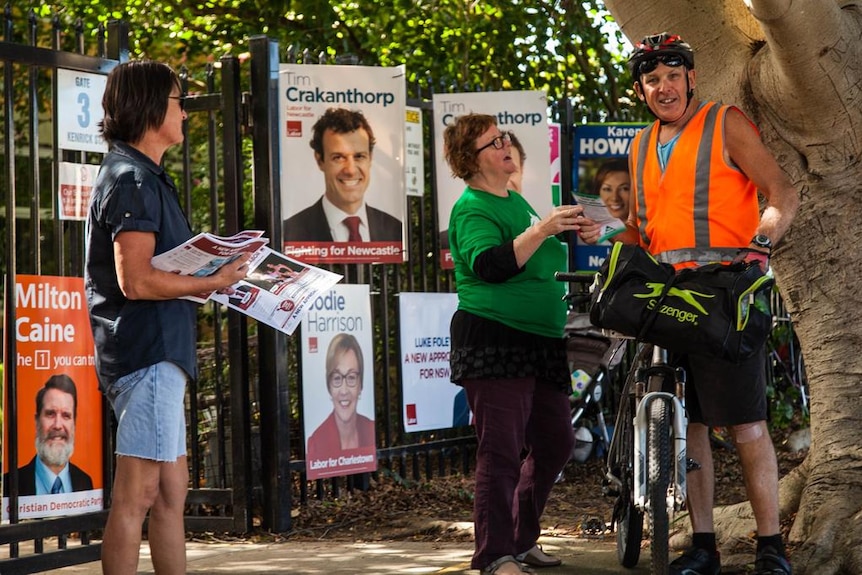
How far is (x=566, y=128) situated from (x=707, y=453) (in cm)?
496

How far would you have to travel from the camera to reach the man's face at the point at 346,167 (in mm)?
7137

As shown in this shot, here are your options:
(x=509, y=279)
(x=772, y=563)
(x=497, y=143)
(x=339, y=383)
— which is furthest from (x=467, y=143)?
(x=339, y=383)

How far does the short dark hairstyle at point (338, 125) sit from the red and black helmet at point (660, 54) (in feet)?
8.77

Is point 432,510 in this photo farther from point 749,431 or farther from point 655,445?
point 655,445

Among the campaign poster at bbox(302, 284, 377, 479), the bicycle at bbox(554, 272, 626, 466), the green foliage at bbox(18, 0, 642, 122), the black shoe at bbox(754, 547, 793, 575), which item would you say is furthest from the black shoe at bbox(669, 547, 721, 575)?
the green foliage at bbox(18, 0, 642, 122)

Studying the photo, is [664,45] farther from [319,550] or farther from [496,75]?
[496,75]

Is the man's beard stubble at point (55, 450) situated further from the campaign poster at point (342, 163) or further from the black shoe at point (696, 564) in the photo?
the black shoe at point (696, 564)

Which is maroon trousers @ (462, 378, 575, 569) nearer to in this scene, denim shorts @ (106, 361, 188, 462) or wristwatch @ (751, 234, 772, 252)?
wristwatch @ (751, 234, 772, 252)

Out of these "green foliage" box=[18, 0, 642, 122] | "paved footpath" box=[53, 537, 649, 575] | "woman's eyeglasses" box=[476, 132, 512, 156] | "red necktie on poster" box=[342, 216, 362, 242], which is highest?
"green foliage" box=[18, 0, 642, 122]

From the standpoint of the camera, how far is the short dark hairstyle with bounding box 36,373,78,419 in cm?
537

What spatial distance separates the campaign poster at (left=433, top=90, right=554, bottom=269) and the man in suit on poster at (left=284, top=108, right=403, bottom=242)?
0.83 m

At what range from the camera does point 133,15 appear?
40.4 feet

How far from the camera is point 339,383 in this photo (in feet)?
23.5

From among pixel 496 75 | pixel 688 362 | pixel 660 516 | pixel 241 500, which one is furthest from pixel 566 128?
pixel 660 516
